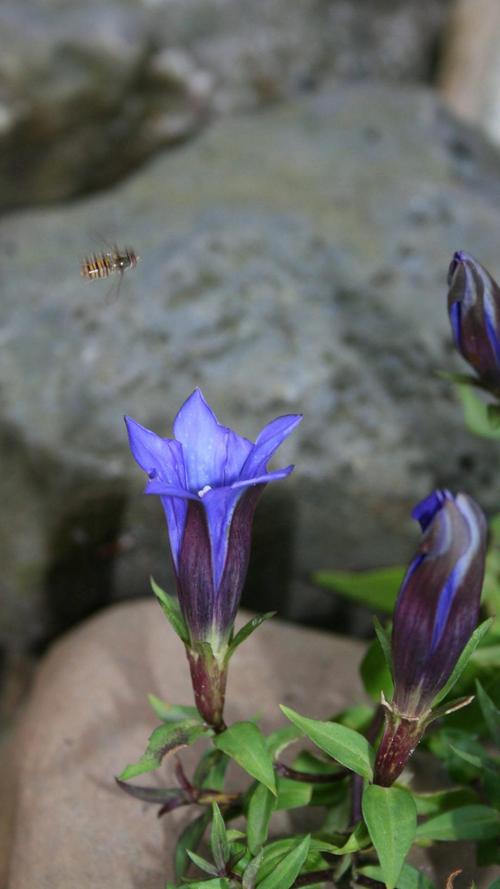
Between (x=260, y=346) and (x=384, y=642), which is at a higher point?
(x=260, y=346)

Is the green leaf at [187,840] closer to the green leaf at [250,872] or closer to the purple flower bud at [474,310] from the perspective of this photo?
the green leaf at [250,872]

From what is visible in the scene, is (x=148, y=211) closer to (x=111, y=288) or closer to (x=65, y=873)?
(x=111, y=288)

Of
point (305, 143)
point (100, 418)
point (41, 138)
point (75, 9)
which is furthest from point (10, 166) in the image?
point (100, 418)

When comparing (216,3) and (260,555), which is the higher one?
(216,3)

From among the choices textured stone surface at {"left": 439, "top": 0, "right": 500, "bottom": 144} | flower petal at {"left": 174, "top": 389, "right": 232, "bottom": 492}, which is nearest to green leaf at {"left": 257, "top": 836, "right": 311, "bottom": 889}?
flower petal at {"left": 174, "top": 389, "right": 232, "bottom": 492}

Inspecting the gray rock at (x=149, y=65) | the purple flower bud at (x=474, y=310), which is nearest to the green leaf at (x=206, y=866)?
the purple flower bud at (x=474, y=310)

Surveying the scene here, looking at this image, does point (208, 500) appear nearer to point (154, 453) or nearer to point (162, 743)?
point (154, 453)

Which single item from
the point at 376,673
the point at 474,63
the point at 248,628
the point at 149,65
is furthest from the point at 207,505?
the point at 474,63
